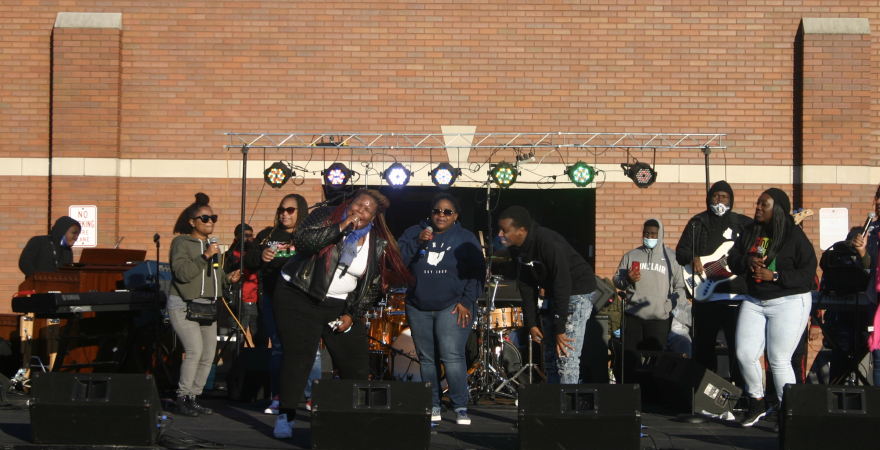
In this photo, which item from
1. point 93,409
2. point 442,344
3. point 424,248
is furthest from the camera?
point 424,248

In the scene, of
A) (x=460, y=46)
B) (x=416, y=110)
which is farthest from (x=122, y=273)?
(x=460, y=46)

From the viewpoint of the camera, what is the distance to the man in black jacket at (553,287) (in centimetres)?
633

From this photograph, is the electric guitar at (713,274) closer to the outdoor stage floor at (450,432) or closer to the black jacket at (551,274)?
the outdoor stage floor at (450,432)

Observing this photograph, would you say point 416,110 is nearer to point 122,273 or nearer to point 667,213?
point 667,213

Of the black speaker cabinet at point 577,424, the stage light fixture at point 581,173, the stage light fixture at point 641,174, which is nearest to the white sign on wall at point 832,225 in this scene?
the stage light fixture at point 641,174

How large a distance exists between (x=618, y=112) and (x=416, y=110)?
3.01 metres

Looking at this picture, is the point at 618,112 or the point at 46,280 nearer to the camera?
the point at 46,280

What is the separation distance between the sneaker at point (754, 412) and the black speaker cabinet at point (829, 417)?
4.31 feet

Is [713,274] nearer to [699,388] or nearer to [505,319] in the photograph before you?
[699,388]

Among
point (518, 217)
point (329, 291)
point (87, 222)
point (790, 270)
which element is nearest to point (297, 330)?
point (329, 291)

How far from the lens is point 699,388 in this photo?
7.08m

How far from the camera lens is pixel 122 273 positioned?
28.3 feet

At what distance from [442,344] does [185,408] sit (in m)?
2.33

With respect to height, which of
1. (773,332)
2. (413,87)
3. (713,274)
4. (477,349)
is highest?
(413,87)
